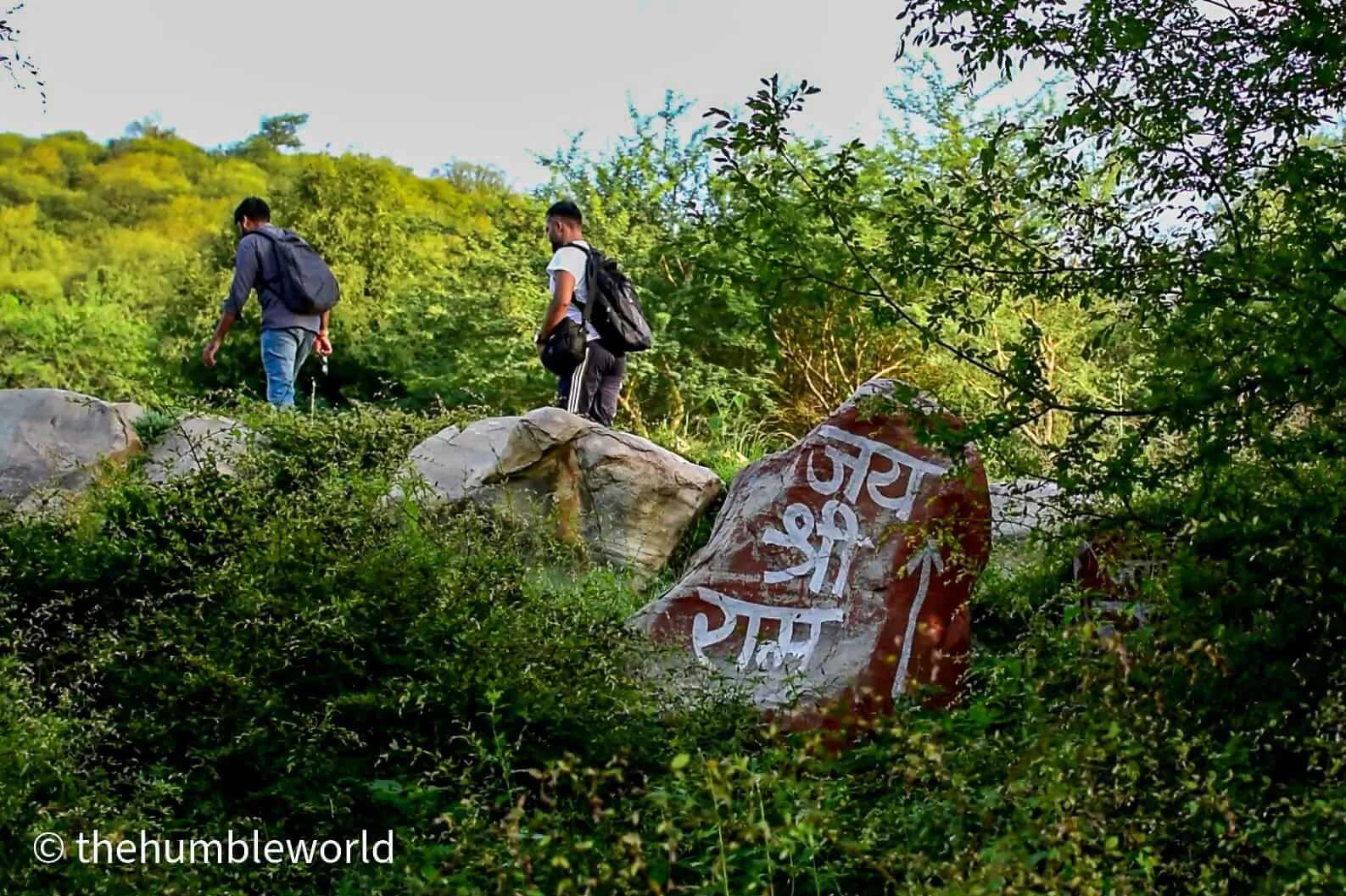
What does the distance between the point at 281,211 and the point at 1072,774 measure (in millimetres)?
13722

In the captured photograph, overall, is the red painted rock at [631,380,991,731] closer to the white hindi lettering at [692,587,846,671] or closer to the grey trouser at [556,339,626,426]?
the white hindi lettering at [692,587,846,671]

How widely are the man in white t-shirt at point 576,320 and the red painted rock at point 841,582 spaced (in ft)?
6.74

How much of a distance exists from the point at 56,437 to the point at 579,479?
9.13ft

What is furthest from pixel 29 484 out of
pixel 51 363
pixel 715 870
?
pixel 51 363

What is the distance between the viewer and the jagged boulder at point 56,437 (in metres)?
7.48

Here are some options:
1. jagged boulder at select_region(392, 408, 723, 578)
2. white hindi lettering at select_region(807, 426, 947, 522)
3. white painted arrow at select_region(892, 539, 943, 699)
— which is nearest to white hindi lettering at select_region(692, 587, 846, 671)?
white painted arrow at select_region(892, 539, 943, 699)

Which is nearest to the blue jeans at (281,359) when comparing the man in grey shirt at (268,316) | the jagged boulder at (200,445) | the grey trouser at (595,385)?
the man in grey shirt at (268,316)

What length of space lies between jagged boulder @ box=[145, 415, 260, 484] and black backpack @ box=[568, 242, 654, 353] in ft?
5.80

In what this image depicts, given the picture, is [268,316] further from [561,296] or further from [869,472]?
[869,472]

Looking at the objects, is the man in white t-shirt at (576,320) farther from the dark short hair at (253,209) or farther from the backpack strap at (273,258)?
the dark short hair at (253,209)

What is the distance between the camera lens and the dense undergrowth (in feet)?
10.1

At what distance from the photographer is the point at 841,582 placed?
5.46 m

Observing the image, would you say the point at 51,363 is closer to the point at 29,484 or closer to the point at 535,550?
the point at 29,484

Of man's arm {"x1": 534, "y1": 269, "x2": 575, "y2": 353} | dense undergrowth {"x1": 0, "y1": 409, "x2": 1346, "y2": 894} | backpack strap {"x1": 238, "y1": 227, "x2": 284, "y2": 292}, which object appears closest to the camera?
dense undergrowth {"x1": 0, "y1": 409, "x2": 1346, "y2": 894}
